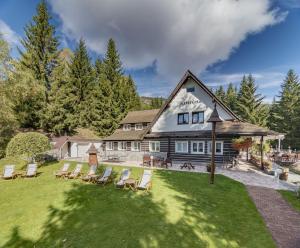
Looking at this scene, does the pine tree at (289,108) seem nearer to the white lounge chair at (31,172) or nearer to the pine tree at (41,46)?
the white lounge chair at (31,172)

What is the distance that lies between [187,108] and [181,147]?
4.68m

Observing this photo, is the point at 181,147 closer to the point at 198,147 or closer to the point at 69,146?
the point at 198,147

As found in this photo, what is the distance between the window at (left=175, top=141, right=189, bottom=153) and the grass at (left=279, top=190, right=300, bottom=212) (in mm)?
11832

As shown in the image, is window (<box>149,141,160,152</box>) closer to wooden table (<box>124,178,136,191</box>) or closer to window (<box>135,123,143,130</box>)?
window (<box>135,123,143,130</box>)

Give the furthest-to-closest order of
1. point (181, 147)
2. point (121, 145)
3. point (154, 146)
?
point (121, 145) < point (154, 146) < point (181, 147)

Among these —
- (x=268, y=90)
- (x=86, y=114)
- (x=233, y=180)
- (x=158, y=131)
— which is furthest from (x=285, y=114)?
(x=86, y=114)

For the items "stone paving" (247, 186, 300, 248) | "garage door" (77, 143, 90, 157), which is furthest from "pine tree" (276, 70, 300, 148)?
"garage door" (77, 143, 90, 157)

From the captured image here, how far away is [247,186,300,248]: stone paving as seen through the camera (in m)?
7.03

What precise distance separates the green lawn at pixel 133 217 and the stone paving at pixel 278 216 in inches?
13.8

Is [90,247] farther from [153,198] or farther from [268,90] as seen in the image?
[268,90]

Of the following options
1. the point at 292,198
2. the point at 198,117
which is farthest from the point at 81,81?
the point at 292,198

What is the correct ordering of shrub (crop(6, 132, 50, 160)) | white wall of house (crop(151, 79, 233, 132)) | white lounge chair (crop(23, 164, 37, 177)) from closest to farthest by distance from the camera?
white lounge chair (crop(23, 164, 37, 177)) < shrub (crop(6, 132, 50, 160)) < white wall of house (crop(151, 79, 233, 132))

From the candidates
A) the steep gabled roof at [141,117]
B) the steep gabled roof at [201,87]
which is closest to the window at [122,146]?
the steep gabled roof at [141,117]

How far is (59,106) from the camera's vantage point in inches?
1378
